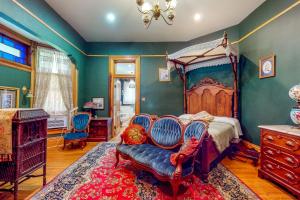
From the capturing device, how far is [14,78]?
3768mm

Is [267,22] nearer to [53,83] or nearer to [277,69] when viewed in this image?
[277,69]

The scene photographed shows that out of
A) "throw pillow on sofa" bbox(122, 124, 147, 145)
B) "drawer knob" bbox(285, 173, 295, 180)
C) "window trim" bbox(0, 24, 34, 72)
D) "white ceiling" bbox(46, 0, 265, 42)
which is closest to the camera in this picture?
"drawer knob" bbox(285, 173, 295, 180)

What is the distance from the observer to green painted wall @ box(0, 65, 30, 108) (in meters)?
3.51

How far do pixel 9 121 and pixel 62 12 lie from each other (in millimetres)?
3186

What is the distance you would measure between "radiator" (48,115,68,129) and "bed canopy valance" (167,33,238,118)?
3888 millimetres

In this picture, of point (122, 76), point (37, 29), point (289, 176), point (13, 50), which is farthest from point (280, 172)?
point (13, 50)

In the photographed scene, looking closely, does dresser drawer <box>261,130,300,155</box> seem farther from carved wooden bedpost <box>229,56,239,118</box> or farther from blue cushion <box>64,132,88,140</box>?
blue cushion <box>64,132,88,140</box>

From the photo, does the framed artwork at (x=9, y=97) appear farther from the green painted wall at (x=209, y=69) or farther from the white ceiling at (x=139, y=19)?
the white ceiling at (x=139, y=19)

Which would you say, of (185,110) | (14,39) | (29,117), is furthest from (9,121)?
(185,110)

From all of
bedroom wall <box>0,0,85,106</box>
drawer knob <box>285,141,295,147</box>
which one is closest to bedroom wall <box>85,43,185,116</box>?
bedroom wall <box>0,0,85,106</box>

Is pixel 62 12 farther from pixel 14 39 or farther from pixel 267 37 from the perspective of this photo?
pixel 267 37

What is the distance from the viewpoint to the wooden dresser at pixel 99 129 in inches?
189

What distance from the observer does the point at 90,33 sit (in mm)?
4797

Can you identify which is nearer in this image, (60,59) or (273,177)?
(273,177)
